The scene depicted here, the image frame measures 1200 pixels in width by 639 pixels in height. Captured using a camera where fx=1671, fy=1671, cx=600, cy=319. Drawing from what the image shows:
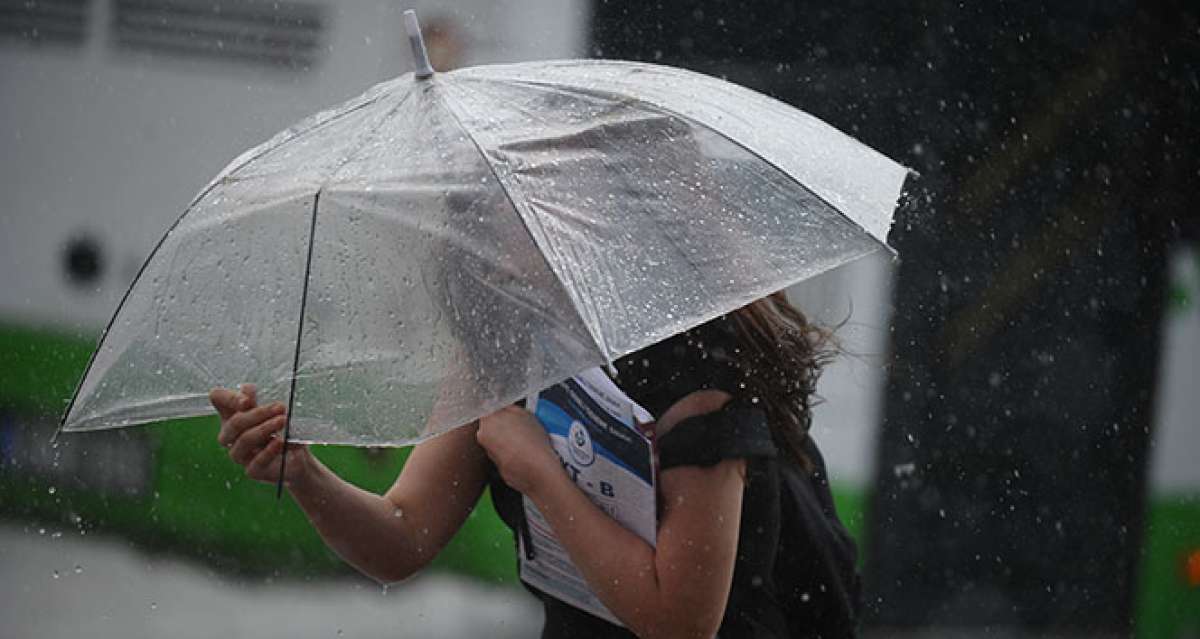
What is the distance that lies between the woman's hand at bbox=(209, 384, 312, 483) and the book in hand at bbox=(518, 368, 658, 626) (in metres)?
0.32

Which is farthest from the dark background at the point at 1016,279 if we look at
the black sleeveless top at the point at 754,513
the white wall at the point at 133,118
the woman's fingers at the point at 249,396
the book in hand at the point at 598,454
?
the woman's fingers at the point at 249,396

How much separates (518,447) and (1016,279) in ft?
11.4

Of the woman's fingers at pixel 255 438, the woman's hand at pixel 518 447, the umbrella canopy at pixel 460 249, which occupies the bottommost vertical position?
the woman's hand at pixel 518 447

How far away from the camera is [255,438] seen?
6.53 feet

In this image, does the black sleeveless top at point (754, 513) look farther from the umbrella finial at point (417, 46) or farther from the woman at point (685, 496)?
the umbrella finial at point (417, 46)

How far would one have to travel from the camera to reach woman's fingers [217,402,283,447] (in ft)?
6.52

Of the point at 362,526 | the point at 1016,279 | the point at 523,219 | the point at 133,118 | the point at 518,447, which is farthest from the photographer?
the point at 1016,279

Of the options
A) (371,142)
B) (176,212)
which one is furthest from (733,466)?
(176,212)

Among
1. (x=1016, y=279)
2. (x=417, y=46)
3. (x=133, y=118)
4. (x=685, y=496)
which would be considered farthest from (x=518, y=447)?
(x=1016, y=279)

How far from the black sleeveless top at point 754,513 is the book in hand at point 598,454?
0.04m

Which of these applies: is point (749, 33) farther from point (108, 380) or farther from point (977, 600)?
point (108, 380)

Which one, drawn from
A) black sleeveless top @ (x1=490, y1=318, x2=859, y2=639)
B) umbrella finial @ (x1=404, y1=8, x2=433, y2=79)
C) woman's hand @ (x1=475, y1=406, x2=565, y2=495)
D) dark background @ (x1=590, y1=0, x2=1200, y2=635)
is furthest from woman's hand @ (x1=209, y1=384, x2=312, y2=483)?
dark background @ (x1=590, y1=0, x2=1200, y2=635)

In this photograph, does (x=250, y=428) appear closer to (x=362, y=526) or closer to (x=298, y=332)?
(x=298, y=332)

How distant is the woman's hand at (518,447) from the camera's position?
205 cm
